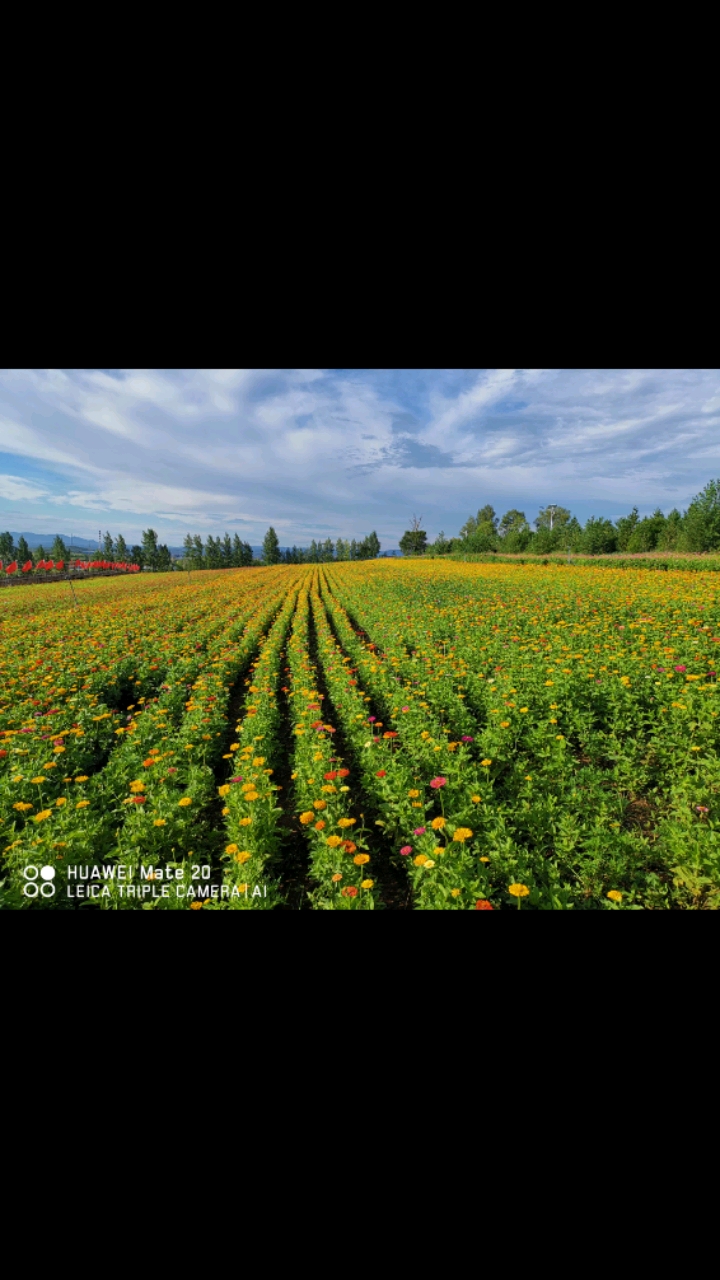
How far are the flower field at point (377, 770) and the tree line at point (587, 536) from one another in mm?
8405

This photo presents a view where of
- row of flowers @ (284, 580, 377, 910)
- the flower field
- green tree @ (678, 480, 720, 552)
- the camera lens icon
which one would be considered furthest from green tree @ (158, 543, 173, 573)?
green tree @ (678, 480, 720, 552)

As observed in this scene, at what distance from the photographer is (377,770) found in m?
2.86


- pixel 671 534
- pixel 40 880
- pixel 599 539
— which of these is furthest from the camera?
pixel 599 539

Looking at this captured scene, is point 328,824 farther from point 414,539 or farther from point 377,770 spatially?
point 414,539

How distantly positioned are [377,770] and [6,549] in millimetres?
31310

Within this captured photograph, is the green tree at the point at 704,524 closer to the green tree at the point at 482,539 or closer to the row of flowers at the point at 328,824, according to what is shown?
the green tree at the point at 482,539

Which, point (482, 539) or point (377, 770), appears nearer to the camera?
point (377, 770)

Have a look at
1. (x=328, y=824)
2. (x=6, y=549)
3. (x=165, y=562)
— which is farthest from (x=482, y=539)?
(x=6, y=549)

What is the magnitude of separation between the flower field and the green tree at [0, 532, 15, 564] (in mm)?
23679

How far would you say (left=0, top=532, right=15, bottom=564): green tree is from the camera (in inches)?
902

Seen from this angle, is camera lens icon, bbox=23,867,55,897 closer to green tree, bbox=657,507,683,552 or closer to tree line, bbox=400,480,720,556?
tree line, bbox=400,480,720,556
